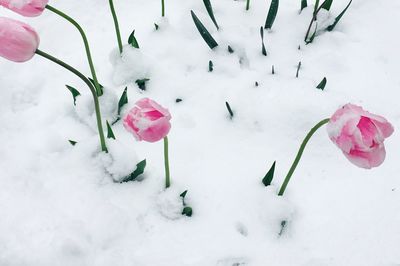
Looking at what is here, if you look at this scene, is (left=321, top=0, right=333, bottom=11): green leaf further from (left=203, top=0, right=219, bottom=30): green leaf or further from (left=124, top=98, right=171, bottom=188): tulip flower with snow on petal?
(left=124, top=98, right=171, bottom=188): tulip flower with snow on petal

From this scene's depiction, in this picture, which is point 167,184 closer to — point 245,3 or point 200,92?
point 200,92

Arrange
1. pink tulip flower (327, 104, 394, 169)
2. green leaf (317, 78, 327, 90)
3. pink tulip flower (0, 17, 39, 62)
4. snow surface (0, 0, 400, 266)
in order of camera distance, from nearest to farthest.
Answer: pink tulip flower (327, 104, 394, 169) → pink tulip flower (0, 17, 39, 62) → snow surface (0, 0, 400, 266) → green leaf (317, 78, 327, 90)

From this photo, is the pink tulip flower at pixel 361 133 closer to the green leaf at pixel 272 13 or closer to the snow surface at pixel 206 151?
the snow surface at pixel 206 151

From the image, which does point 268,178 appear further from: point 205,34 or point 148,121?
point 205,34

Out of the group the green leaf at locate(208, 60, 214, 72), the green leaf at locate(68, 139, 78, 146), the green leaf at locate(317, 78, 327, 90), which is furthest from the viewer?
the green leaf at locate(208, 60, 214, 72)

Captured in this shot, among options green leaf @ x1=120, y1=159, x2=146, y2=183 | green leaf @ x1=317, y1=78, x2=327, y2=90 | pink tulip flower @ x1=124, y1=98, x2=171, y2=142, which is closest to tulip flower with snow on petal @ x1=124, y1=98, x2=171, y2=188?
pink tulip flower @ x1=124, y1=98, x2=171, y2=142
